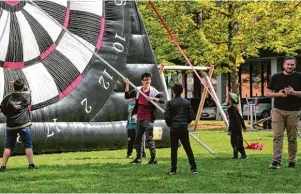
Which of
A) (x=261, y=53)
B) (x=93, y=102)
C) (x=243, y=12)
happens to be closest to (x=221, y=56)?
(x=243, y=12)

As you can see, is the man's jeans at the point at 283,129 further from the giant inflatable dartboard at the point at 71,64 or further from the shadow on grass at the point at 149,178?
the giant inflatable dartboard at the point at 71,64

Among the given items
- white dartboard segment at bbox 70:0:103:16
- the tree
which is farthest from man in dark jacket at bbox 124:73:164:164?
the tree

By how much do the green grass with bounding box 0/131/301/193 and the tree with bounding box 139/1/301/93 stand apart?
13882 millimetres

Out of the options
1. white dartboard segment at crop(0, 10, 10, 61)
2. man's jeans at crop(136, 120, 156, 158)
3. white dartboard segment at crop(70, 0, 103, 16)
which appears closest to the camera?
man's jeans at crop(136, 120, 156, 158)

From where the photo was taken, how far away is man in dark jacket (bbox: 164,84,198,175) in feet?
30.7

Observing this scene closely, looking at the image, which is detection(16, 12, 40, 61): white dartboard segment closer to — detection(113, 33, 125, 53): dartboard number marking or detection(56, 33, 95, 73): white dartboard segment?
detection(56, 33, 95, 73): white dartboard segment

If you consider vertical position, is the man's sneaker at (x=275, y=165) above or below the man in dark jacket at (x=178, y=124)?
below

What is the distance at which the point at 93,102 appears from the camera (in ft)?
46.0

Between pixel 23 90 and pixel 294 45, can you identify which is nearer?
pixel 23 90

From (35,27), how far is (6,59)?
36.7 inches

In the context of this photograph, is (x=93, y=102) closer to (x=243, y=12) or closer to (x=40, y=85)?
(x=40, y=85)

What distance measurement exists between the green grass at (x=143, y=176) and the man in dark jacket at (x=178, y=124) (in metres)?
0.22

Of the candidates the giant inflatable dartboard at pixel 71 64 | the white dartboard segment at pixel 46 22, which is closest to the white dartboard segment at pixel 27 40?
the giant inflatable dartboard at pixel 71 64

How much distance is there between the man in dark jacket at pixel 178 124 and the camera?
30.7 feet
